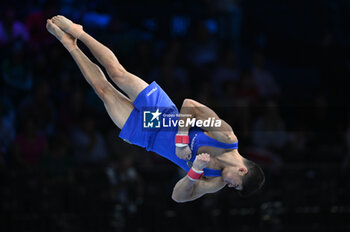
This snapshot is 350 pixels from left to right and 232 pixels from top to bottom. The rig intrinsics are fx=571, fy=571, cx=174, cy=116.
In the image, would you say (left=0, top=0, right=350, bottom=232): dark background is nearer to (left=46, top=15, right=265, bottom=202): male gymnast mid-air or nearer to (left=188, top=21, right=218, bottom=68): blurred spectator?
(left=188, top=21, right=218, bottom=68): blurred spectator

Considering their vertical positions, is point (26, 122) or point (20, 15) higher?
point (20, 15)

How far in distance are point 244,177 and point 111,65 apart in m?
1.91

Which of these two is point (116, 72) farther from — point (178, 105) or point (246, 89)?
point (246, 89)

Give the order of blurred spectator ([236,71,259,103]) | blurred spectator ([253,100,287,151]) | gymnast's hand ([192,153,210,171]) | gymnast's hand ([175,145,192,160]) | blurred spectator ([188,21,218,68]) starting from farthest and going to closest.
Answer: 1. blurred spectator ([188,21,218,68])
2. blurred spectator ([236,71,259,103])
3. blurred spectator ([253,100,287,151])
4. gymnast's hand ([175,145,192,160])
5. gymnast's hand ([192,153,210,171])

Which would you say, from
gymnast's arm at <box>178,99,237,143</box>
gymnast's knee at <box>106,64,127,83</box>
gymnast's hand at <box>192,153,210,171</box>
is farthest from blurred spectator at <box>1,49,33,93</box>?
gymnast's hand at <box>192,153,210,171</box>

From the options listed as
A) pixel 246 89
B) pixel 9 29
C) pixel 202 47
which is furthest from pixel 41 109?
pixel 246 89

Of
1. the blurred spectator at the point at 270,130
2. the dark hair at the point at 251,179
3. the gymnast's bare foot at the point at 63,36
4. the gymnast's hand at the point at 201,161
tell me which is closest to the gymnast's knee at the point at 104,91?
the gymnast's bare foot at the point at 63,36

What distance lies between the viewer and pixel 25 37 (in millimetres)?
9016

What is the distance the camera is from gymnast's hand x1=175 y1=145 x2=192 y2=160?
557cm

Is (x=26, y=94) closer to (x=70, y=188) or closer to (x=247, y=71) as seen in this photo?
(x=70, y=188)

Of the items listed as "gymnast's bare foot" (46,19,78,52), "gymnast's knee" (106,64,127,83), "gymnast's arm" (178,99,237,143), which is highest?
"gymnast's bare foot" (46,19,78,52)

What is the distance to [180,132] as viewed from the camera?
18.5ft

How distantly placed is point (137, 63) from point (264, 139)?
2374 millimetres

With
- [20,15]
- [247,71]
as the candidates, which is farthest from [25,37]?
[247,71]
